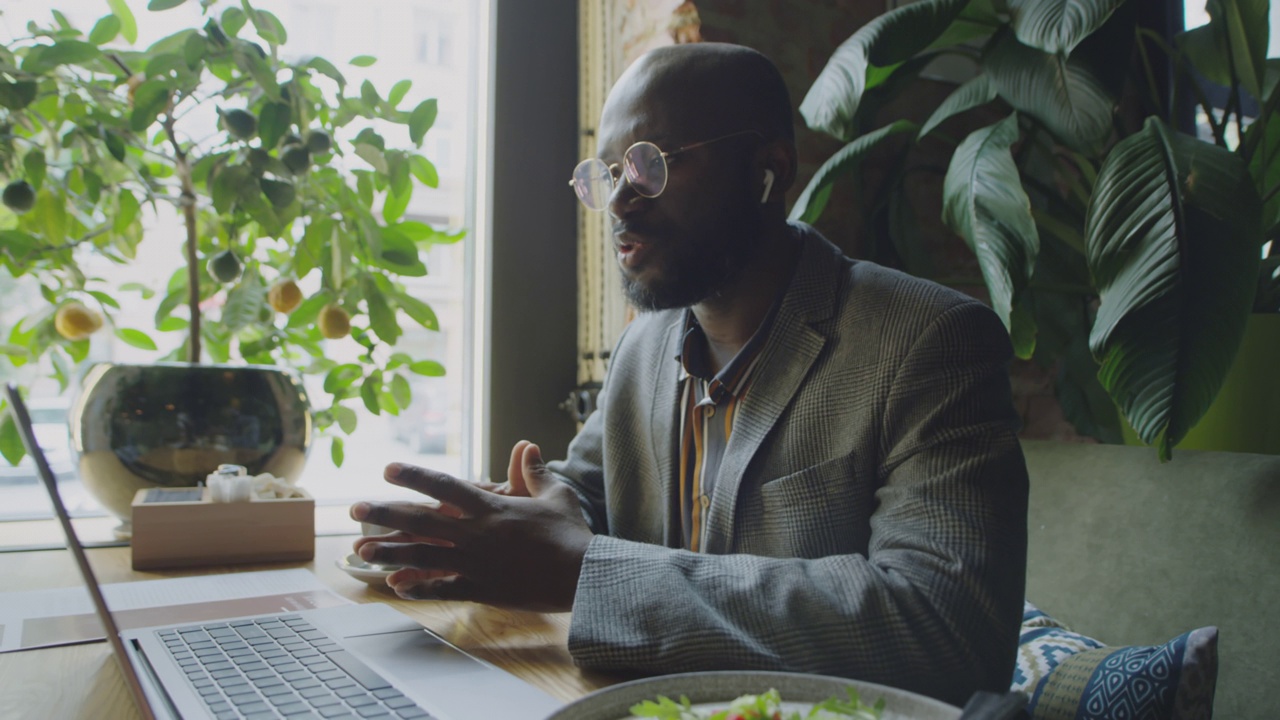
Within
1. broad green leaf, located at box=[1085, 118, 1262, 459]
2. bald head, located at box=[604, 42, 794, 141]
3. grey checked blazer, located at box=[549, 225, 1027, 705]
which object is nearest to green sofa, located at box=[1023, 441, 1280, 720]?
broad green leaf, located at box=[1085, 118, 1262, 459]

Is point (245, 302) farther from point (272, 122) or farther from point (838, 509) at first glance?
point (838, 509)

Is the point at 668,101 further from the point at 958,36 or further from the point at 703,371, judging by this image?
the point at 958,36

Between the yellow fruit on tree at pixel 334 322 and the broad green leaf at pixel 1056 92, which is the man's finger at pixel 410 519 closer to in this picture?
the yellow fruit on tree at pixel 334 322

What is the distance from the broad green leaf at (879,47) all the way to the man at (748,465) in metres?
0.17

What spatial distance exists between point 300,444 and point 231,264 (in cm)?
33

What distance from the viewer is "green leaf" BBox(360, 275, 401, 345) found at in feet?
5.21

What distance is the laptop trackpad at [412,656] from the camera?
2.33 feet

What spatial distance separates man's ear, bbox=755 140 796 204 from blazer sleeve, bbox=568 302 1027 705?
49cm

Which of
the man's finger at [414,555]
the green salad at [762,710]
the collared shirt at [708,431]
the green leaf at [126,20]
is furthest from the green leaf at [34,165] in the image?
the green salad at [762,710]

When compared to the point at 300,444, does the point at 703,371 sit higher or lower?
higher

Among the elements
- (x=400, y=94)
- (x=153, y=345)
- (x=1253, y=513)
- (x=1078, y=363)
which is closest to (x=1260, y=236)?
(x=1253, y=513)

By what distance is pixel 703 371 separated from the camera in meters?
1.37

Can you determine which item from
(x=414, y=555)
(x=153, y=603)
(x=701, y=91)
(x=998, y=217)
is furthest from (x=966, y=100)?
(x=153, y=603)

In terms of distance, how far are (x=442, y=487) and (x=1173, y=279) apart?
93 centimetres
